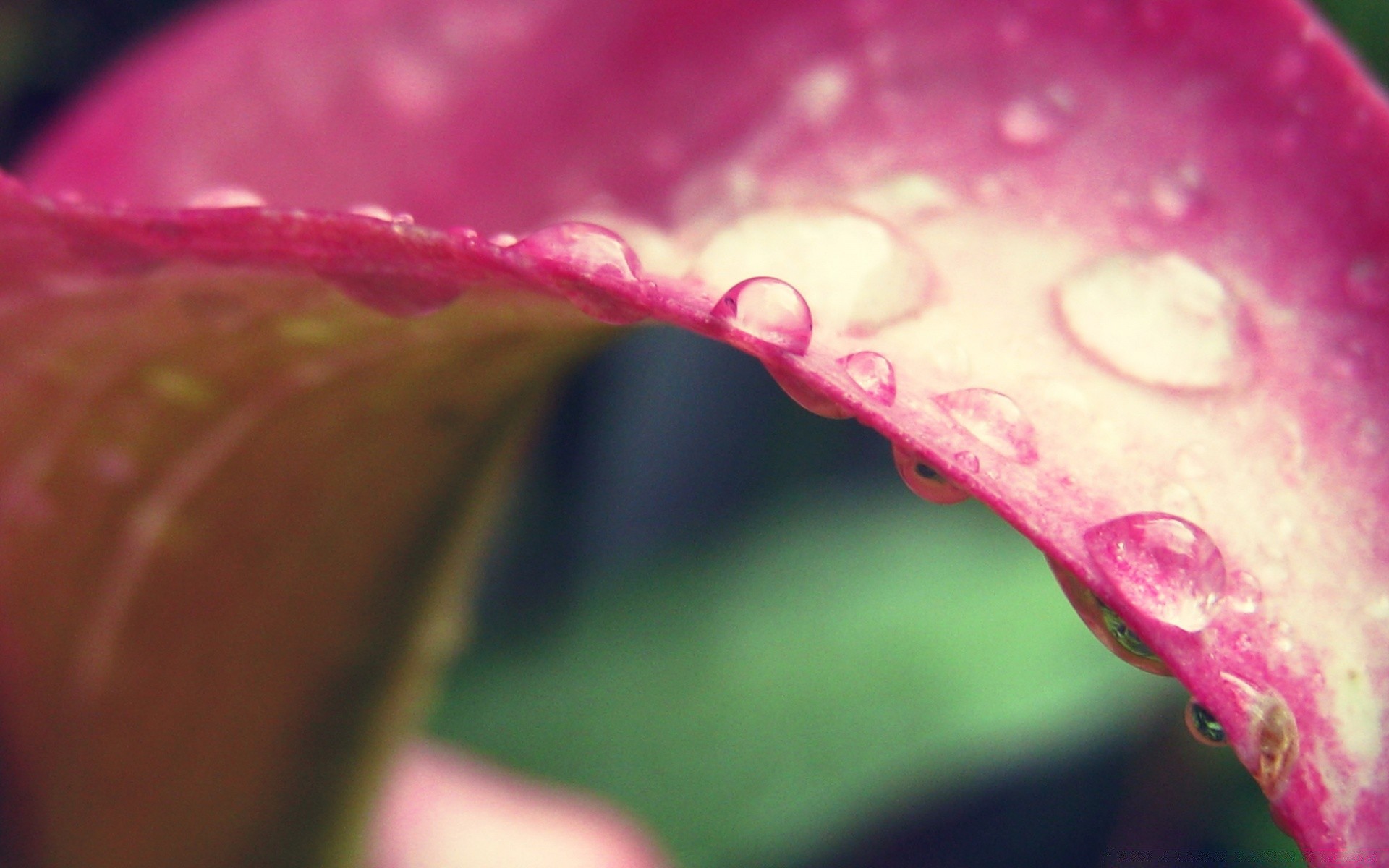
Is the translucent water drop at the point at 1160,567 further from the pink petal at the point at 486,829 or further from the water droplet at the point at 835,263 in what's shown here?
the pink petal at the point at 486,829

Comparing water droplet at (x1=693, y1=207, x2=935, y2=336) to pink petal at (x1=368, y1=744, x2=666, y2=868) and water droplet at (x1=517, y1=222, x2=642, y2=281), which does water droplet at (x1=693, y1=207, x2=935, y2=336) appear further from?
pink petal at (x1=368, y1=744, x2=666, y2=868)

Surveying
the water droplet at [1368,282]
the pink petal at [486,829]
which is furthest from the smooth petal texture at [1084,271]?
the pink petal at [486,829]

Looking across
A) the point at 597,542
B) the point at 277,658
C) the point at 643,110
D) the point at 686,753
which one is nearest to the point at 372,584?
the point at 277,658

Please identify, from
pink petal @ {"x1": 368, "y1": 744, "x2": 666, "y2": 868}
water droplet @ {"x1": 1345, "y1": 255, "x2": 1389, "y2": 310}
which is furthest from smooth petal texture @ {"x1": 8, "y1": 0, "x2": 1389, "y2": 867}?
pink petal @ {"x1": 368, "y1": 744, "x2": 666, "y2": 868}

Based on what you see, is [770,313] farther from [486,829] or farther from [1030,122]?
[486,829]

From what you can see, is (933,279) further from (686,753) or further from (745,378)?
(745,378)

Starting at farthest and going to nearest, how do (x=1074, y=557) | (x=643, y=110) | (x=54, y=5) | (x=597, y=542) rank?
(x=597, y=542) → (x=54, y=5) → (x=643, y=110) → (x=1074, y=557)
